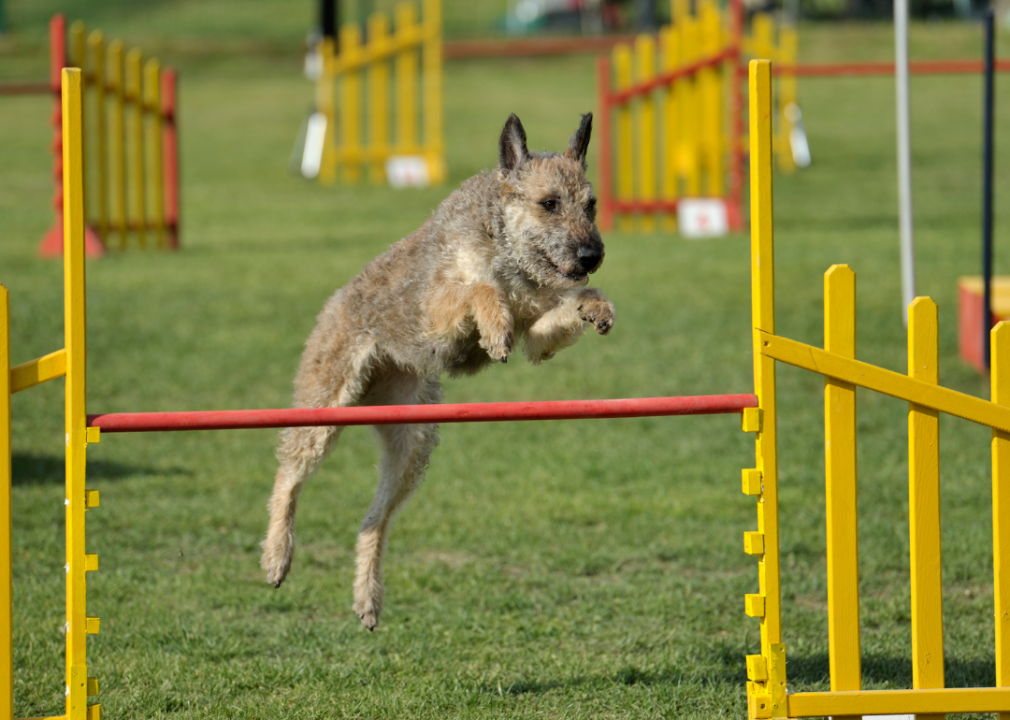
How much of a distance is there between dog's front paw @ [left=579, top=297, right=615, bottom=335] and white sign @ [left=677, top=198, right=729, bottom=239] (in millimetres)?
10460

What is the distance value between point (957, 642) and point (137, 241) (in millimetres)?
11176

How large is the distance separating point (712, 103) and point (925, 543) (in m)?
11.4

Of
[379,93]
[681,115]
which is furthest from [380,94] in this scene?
[681,115]

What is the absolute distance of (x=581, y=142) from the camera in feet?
13.8

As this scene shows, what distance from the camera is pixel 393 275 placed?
452 cm

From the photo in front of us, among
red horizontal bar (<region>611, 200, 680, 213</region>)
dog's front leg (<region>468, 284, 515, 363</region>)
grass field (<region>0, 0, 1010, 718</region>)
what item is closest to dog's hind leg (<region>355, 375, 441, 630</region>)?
grass field (<region>0, 0, 1010, 718</region>)

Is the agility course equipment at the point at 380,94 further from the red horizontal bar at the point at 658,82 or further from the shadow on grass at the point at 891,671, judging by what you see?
the shadow on grass at the point at 891,671

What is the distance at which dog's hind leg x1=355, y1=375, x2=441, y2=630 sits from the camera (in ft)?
15.4

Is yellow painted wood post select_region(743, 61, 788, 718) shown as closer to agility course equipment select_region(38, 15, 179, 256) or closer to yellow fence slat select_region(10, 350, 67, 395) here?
yellow fence slat select_region(10, 350, 67, 395)

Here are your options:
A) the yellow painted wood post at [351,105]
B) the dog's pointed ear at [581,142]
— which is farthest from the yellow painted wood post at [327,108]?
the dog's pointed ear at [581,142]

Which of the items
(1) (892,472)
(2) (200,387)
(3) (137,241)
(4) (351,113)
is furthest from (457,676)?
(4) (351,113)

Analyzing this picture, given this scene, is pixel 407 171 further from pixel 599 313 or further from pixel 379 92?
pixel 599 313

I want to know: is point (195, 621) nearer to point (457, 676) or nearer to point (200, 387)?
point (457, 676)

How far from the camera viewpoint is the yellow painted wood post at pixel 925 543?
3.55 m
